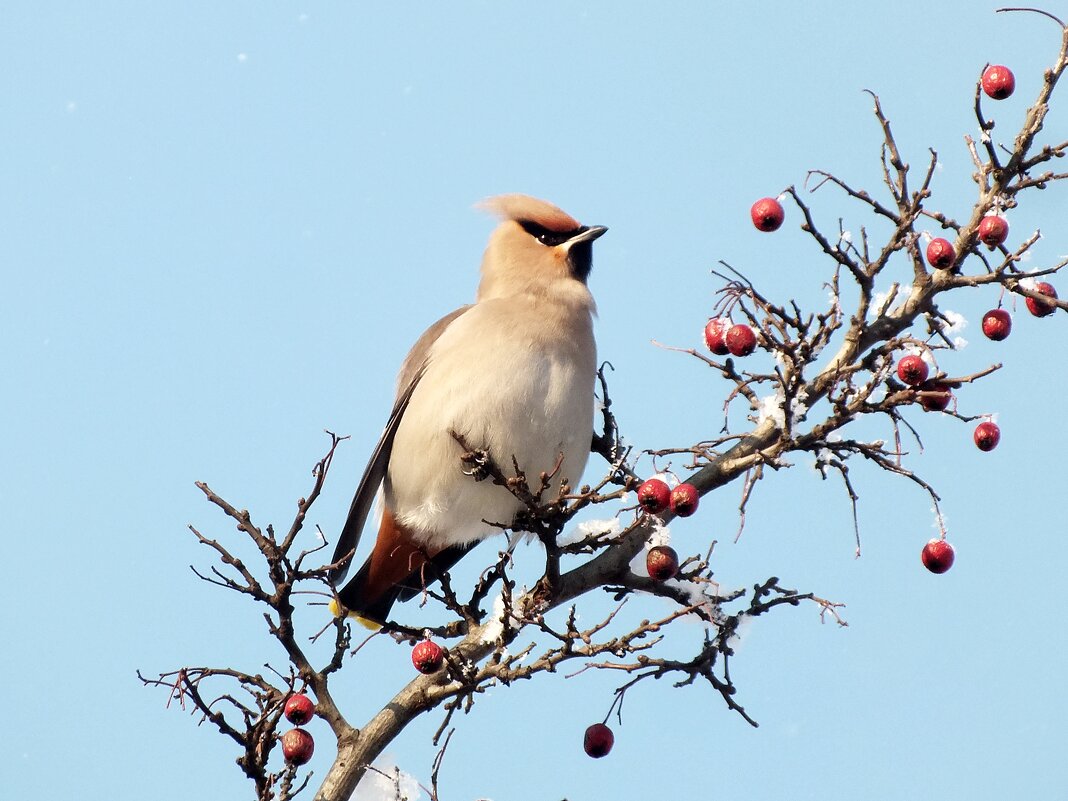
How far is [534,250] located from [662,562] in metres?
1.97

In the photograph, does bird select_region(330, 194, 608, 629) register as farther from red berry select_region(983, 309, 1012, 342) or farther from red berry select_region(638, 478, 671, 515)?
red berry select_region(983, 309, 1012, 342)

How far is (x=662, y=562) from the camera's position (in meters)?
3.23

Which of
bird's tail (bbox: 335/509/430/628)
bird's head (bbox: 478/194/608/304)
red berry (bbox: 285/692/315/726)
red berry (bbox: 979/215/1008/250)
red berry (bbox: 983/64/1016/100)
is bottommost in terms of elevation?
red berry (bbox: 285/692/315/726)

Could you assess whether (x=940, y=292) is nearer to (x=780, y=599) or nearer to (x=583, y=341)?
(x=780, y=599)

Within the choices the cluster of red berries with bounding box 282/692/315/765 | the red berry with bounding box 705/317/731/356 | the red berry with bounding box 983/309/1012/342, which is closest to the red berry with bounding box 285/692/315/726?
the cluster of red berries with bounding box 282/692/315/765

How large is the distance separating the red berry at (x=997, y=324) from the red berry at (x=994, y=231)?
234mm

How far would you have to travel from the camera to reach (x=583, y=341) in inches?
172

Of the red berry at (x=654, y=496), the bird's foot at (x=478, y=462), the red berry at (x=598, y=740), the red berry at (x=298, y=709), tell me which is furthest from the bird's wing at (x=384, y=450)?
the red berry at (x=654, y=496)

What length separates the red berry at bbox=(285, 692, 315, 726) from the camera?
317 cm

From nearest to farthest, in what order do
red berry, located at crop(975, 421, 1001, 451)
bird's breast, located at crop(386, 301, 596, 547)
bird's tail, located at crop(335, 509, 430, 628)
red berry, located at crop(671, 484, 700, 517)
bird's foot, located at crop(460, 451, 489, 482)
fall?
1. red berry, located at crop(671, 484, 700, 517)
2. red berry, located at crop(975, 421, 1001, 451)
3. bird's foot, located at crop(460, 451, 489, 482)
4. bird's breast, located at crop(386, 301, 596, 547)
5. bird's tail, located at crop(335, 509, 430, 628)

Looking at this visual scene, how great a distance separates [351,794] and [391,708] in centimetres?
23

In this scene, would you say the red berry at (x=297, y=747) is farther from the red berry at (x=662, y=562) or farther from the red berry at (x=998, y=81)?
the red berry at (x=998, y=81)

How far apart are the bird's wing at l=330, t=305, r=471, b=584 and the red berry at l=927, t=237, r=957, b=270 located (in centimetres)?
181

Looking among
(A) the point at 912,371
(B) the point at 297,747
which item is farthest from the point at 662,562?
(B) the point at 297,747
